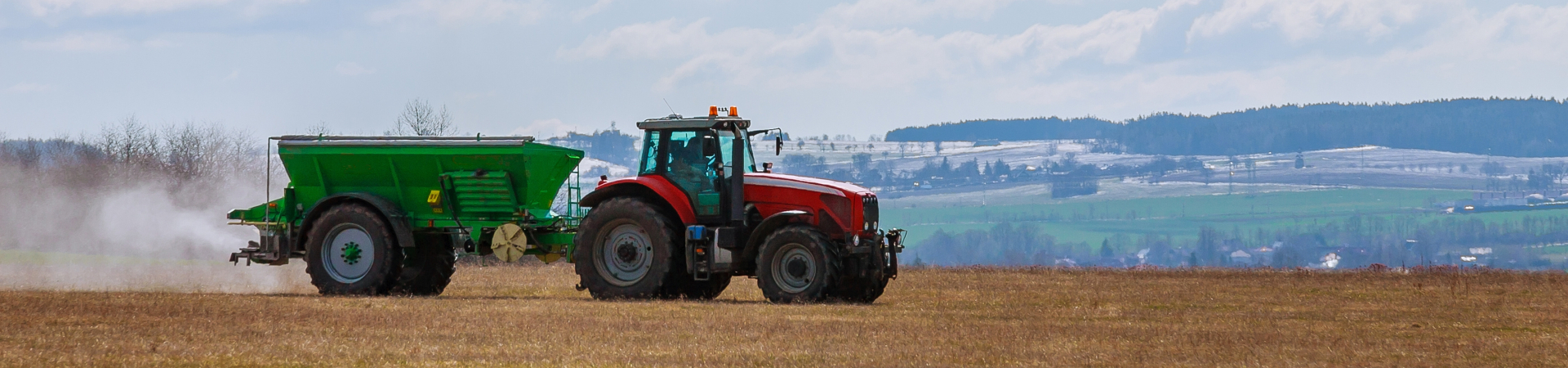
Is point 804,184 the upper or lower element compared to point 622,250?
upper

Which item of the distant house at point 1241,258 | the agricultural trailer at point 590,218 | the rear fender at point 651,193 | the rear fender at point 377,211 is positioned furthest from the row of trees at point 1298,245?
the rear fender at point 651,193

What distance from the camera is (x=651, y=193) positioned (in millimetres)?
20094

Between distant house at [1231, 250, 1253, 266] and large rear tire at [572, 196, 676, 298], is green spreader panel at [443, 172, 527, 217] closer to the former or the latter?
large rear tire at [572, 196, 676, 298]

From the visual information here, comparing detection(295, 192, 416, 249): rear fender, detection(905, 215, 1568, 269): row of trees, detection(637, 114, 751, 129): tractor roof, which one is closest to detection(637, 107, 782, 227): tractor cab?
detection(637, 114, 751, 129): tractor roof

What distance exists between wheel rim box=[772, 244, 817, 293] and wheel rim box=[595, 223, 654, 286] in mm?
1779

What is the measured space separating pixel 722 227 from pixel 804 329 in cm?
534

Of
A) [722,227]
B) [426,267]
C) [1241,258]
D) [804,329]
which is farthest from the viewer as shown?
[1241,258]

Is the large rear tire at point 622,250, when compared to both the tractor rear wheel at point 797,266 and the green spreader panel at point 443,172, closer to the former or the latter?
the green spreader panel at point 443,172

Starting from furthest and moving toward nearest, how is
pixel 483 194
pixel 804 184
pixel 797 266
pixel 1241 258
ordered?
pixel 1241 258
pixel 483 194
pixel 804 184
pixel 797 266

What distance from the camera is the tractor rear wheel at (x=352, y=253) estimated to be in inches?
808

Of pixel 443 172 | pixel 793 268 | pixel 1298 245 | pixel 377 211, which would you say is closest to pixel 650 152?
pixel 793 268

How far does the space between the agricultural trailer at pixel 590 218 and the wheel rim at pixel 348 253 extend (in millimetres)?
22

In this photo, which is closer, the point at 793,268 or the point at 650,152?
the point at 793,268

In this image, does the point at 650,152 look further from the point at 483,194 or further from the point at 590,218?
the point at 483,194
